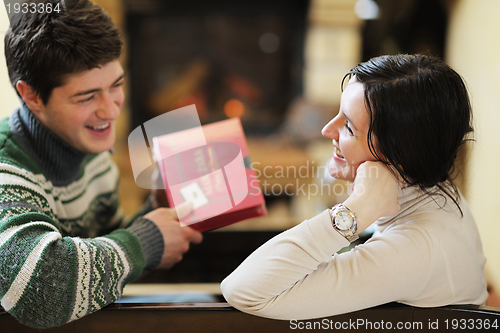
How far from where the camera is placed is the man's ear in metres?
0.74

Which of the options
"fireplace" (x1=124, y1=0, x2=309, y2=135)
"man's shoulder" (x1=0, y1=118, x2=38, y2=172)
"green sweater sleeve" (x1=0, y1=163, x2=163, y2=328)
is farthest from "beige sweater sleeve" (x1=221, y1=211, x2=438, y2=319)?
"fireplace" (x1=124, y1=0, x2=309, y2=135)

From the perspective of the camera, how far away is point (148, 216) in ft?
2.62

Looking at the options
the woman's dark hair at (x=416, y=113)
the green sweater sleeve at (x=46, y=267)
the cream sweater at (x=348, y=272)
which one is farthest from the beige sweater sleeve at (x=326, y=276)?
the green sweater sleeve at (x=46, y=267)

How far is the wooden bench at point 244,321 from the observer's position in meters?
0.56

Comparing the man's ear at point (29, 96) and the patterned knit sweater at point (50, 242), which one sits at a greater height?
the man's ear at point (29, 96)

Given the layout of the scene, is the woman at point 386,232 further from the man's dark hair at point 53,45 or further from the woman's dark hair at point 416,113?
the man's dark hair at point 53,45

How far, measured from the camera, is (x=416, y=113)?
54 centimetres

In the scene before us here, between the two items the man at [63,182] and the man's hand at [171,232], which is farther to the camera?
the man's hand at [171,232]

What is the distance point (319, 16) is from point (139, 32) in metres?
1.15

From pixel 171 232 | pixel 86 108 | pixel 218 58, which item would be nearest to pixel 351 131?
pixel 171 232

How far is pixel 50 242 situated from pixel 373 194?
0.51 metres

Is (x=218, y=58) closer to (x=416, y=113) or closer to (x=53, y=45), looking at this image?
(x=53, y=45)

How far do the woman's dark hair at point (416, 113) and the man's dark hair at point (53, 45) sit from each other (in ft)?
1.73

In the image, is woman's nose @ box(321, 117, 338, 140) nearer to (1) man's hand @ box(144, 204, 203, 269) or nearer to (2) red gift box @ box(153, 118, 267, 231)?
(2) red gift box @ box(153, 118, 267, 231)
